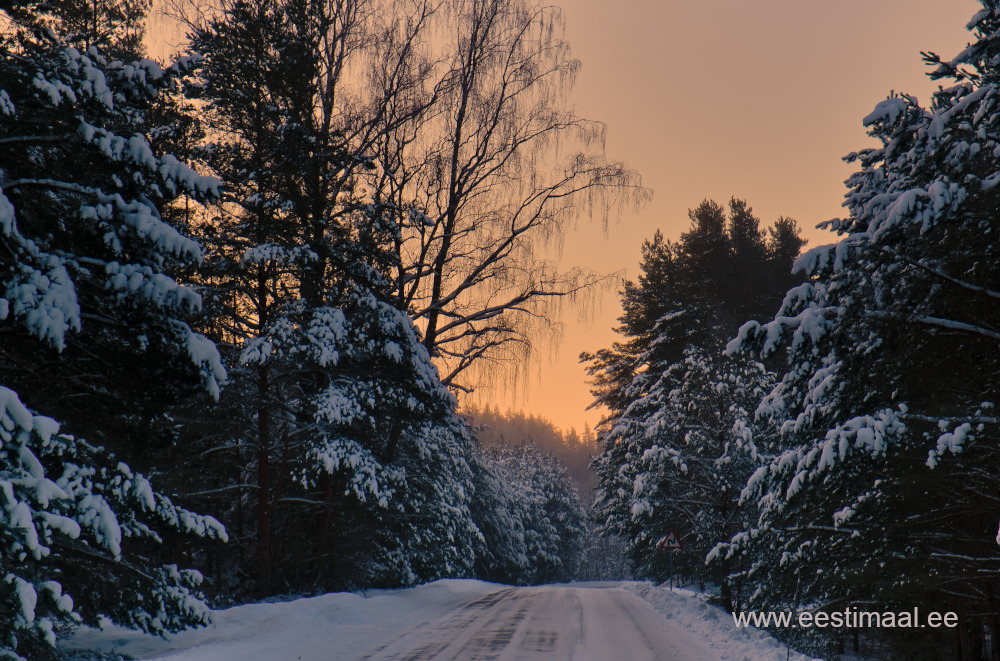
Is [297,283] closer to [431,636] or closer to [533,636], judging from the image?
[431,636]

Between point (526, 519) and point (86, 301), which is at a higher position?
point (86, 301)

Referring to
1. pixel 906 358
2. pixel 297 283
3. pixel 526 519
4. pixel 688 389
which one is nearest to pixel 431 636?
pixel 297 283

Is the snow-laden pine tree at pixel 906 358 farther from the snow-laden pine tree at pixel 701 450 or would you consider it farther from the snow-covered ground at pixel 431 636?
the snow-laden pine tree at pixel 701 450

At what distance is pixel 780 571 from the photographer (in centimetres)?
921

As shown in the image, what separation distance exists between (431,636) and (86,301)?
Result: 8.00 metres

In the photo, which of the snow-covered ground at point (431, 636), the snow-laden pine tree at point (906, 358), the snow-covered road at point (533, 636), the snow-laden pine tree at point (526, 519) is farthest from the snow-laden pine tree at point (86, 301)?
the snow-laden pine tree at point (526, 519)

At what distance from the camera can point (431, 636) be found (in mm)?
10984

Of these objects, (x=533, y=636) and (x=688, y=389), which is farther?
(x=688, y=389)

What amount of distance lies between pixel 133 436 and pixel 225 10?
9987mm

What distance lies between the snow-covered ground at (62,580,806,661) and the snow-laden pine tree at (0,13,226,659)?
2.01 m

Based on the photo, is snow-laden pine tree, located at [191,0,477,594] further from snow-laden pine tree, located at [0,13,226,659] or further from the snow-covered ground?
snow-laden pine tree, located at [0,13,226,659]

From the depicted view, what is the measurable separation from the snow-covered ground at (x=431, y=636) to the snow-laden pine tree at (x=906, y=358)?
8.26 ft

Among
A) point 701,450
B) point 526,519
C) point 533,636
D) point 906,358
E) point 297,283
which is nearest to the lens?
point 906,358

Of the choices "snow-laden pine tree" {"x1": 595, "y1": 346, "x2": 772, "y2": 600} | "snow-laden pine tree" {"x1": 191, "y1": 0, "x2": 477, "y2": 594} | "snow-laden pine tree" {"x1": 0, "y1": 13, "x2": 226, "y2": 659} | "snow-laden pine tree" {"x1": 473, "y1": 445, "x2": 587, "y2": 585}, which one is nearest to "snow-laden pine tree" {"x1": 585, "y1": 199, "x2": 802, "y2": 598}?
"snow-laden pine tree" {"x1": 595, "y1": 346, "x2": 772, "y2": 600}
